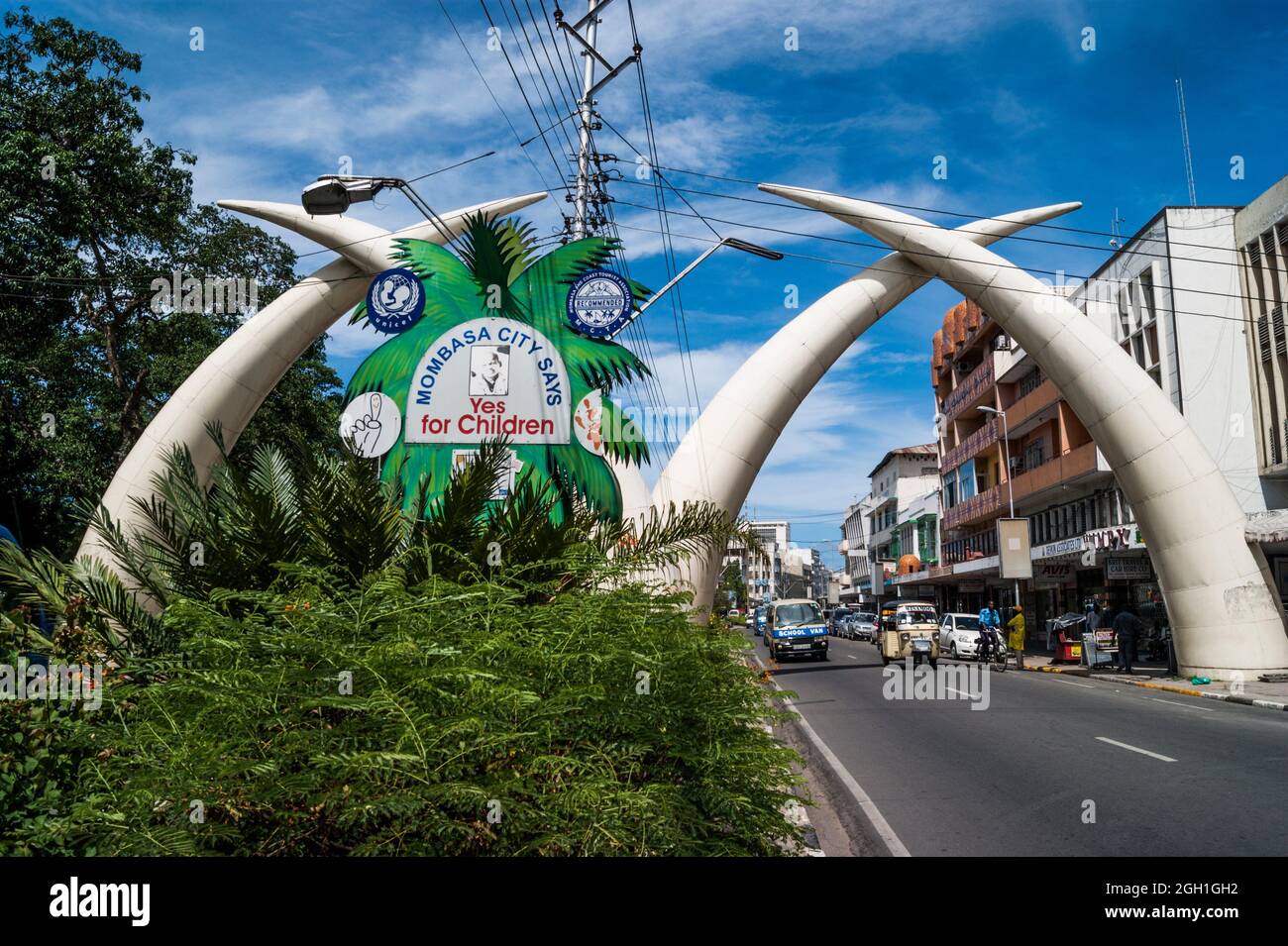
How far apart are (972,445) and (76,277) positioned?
42433 mm

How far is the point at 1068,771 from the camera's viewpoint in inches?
380

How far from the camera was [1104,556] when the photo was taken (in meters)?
31.8

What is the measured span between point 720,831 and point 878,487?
292 ft

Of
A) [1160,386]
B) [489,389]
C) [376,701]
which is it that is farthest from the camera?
[1160,386]

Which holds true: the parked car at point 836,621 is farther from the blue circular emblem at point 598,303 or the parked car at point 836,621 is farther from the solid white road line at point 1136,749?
the blue circular emblem at point 598,303

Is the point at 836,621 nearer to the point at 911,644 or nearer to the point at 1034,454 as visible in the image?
the point at 1034,454

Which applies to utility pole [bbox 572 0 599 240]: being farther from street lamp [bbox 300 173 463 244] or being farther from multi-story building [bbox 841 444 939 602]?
multi-story building [bbox 841 444 939 602]

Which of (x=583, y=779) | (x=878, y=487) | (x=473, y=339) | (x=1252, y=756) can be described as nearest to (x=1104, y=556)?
(x=1252, y=756)

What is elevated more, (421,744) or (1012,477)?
(1012,477)

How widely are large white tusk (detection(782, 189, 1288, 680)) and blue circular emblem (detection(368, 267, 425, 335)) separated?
17.0 metres

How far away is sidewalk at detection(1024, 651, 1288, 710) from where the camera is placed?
16875 mm

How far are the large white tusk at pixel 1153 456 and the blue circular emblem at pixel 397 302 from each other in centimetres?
1705

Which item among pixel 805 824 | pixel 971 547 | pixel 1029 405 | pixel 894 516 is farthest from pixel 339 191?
pixel 894 516
